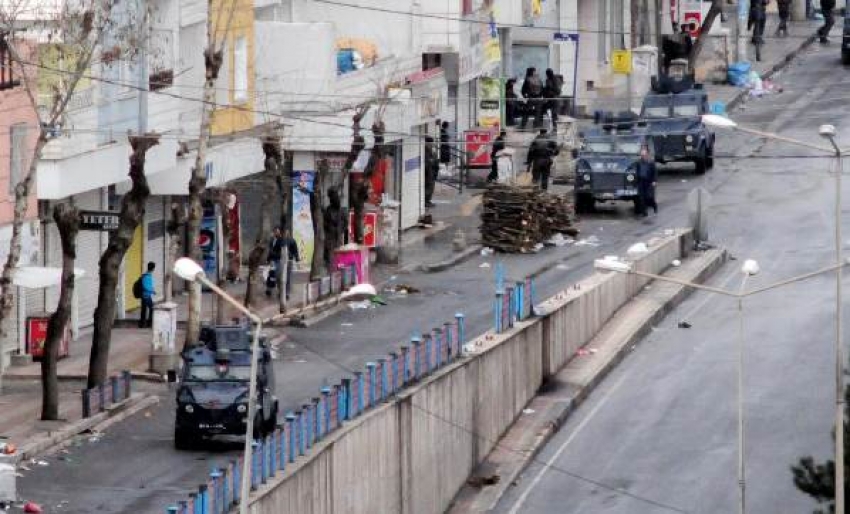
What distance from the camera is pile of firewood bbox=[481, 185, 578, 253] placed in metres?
70.1

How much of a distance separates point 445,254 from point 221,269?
23.3 ft

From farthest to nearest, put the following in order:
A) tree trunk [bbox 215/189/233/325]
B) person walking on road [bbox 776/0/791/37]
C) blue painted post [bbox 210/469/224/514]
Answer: person walking on road [bbox 776/0/791/37], tree trunk [bbox 215/189/233/325], blue painted post [bbox 210/469/224/514]

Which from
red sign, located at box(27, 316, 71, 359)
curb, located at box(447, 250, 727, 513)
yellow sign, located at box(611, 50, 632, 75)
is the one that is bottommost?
curb, located at box(447, 250, 727, 513)

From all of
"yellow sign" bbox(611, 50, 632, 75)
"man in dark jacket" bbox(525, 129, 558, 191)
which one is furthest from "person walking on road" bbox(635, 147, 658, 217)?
"yellow sign" bbox(611, 50, 632, 75)

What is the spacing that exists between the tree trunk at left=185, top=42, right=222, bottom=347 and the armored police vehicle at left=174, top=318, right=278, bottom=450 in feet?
22.5

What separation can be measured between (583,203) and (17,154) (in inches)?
1041

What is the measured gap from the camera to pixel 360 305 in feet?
202

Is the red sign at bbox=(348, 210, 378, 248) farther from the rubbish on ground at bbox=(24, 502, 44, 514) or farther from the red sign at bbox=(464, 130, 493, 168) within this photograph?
the rubbish on ground at bbox=(24, 502, 44, 514)

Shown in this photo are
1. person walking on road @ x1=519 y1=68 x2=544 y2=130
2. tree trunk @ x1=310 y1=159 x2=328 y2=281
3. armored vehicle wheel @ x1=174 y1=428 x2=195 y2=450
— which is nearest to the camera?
armored vehicle wheel @ x1=174 y1=428 x2=195 y2=450

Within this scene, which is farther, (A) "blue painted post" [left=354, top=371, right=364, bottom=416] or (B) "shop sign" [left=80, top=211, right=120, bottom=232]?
(B) "shop sign" [left=80, top=211, right=120, bottom=232]

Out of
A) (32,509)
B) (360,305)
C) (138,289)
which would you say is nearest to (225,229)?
(360,305)

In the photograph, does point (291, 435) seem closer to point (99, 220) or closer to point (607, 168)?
point (99, 220)

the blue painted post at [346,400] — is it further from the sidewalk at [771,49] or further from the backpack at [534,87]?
the sidewalk at [771,49]

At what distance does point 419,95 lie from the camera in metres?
75.1
